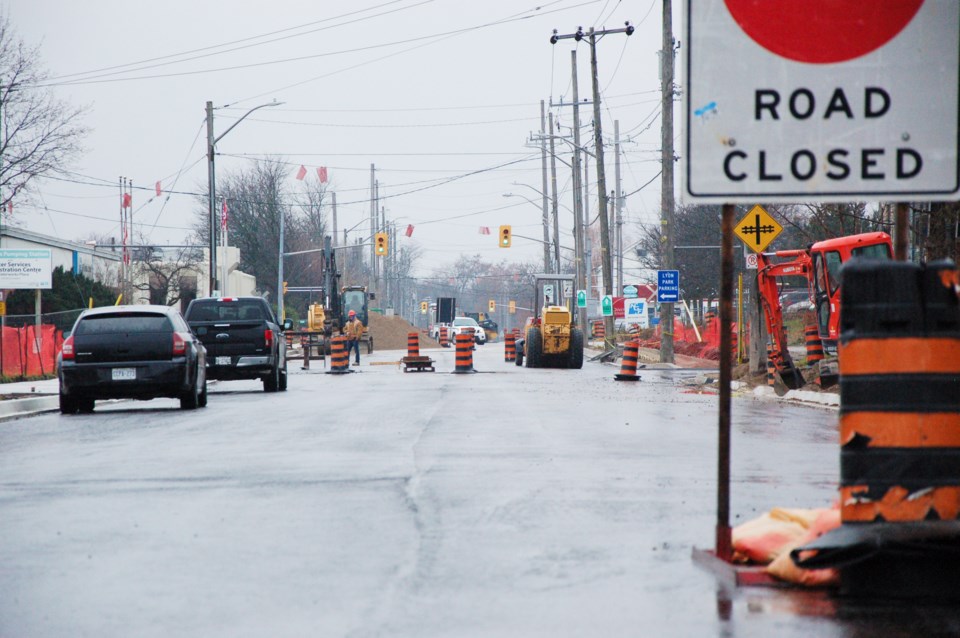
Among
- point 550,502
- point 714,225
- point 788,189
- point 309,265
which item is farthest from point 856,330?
point 309,265

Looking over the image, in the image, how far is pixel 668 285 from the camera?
40.7m

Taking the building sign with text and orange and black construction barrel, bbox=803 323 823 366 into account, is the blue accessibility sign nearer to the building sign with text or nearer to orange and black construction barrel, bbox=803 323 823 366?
orange and black construction barrel, bbox=803 323 823 366

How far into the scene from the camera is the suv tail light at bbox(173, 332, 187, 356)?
20.6 meters

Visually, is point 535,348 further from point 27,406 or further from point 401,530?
point 401,530

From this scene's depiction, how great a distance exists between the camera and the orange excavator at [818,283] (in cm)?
2558

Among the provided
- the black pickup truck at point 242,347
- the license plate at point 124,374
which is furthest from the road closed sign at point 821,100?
the black pickup truck at point 242,347

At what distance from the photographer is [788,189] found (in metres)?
6.50

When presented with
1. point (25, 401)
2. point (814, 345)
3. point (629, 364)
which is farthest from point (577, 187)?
point (25, 401)

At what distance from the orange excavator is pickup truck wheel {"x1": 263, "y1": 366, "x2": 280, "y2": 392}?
32.2 ft

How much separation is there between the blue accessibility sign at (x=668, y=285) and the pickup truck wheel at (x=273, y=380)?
15.2 meters

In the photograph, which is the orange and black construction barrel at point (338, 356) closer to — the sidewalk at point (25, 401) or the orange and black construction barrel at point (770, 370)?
the sidewalk at point (25, 401)

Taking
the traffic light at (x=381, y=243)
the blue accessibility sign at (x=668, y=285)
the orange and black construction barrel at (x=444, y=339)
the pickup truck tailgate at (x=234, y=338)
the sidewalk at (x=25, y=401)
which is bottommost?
the orange and black construction barrel at (x=444, y=339)

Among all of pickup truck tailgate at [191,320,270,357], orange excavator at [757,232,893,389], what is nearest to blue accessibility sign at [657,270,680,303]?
orange excavator at [757,232,893,389]

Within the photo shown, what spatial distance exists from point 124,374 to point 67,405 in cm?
135
